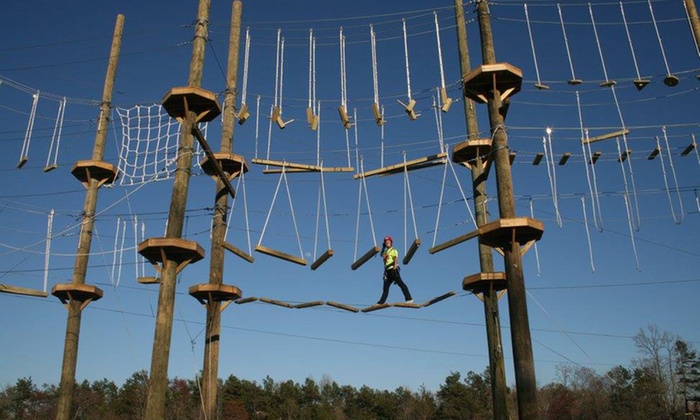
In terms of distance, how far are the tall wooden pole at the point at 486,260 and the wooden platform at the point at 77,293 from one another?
6.61 m

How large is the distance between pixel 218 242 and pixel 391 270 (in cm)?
307

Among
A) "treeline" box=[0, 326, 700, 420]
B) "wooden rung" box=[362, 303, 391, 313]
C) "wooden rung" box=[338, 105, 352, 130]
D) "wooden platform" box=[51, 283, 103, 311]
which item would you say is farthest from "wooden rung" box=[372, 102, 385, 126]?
"treeline" box=[0, 326, 700, 420]

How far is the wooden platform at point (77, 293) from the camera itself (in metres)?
10.2

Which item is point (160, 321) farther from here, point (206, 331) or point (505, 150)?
point (505, 150)

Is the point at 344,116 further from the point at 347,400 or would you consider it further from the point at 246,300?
the point at 347,400

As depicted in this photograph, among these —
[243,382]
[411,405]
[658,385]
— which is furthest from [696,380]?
[243,382]

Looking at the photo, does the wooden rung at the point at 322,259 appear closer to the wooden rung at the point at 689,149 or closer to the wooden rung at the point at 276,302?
the wooden rung at the point at 276,302

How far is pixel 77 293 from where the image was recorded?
10328 mm

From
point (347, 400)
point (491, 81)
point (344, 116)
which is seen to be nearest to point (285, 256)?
point (344, 116)

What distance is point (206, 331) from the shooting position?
33.2ft

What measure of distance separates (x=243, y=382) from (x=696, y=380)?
37.5 m

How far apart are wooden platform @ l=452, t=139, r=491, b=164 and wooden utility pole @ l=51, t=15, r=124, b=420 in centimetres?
625

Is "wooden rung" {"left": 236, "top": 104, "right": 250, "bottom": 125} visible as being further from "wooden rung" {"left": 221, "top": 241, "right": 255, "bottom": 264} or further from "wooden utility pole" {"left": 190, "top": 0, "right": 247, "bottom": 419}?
"wooden rung" {"left": 221, "top": 241, "right": 255, "bottom": 264}

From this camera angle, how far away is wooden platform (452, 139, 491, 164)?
941 cm
